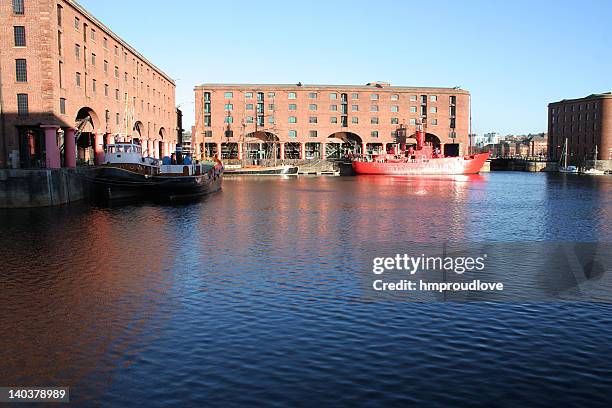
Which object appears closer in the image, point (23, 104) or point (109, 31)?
point (23, 104)

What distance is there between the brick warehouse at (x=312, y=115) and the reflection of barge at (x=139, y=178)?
6823 cm

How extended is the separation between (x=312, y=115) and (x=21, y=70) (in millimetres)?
81737

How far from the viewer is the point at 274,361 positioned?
39.1 feet

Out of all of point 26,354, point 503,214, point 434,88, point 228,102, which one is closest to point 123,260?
point 26,354

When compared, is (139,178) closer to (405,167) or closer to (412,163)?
(405,167)

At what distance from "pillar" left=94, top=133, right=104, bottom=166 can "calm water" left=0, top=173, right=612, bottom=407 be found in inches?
1497

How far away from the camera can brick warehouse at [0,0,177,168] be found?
155ft

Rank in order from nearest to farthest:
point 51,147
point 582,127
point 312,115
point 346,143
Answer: point 51,147 → point 312,115 → point 346,143 → point 582,127

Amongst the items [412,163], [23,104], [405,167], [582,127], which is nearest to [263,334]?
[23,104]

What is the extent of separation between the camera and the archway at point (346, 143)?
423 ft

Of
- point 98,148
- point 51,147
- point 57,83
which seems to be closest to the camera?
point 51,147

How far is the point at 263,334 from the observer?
13641mm

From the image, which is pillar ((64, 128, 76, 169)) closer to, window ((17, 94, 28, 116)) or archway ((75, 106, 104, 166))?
window ((17, 94, 28, 116))

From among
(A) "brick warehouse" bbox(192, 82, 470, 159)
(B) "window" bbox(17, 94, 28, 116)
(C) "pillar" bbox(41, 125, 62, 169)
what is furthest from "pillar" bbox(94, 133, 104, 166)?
(A) "brick warehouse" bbox(192, 82, 470, 159)
